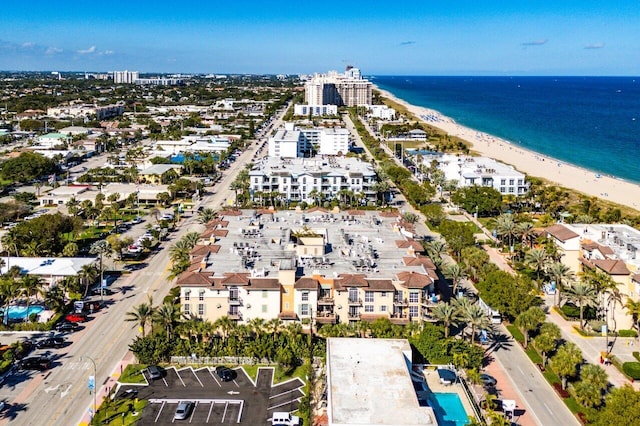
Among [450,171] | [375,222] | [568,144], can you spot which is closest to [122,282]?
[375,222]

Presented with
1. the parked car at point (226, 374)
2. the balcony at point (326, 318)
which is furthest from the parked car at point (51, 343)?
the balcony at point (326, 318)

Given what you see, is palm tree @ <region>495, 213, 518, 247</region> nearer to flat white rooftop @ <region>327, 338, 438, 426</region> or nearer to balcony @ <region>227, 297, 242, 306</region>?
flat white rooftop @ <region>327, 338, 438, 426</region>

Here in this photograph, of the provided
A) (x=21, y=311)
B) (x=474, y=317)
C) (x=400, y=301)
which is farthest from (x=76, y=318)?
(x=474, y=317)

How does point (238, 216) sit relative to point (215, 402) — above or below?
above

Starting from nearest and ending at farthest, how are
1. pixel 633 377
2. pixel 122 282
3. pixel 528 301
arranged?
1. pixel 633 377
2. pixel 528 301
3. pixel 122 282

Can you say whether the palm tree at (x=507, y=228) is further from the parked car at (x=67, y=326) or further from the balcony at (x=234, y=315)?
the parked car at (x=67, y=326)

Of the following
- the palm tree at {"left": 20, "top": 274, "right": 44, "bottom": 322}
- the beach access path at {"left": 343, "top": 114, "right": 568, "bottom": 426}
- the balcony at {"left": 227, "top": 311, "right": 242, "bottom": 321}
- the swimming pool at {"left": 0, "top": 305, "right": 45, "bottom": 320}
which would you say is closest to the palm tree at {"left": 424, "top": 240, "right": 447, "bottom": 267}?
the beach access path at {"left": 343, "top": 114, "right": 568, "bottom": 426}

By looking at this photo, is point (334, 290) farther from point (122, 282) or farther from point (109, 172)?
point (109, 172)
